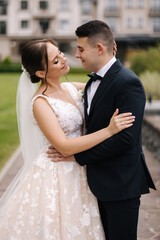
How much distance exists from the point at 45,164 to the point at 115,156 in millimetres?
633

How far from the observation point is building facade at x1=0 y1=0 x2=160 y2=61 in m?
56.3

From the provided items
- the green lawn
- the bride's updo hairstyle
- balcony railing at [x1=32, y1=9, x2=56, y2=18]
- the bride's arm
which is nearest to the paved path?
the green lawn

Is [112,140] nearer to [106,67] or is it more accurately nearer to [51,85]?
[106,67]

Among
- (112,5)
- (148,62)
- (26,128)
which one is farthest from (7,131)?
(112,5)

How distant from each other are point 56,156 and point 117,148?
595 mm

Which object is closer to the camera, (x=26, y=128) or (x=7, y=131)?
(x=26, y=128)

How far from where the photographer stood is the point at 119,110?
2.41 meters

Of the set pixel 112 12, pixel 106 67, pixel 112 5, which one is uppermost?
pixel 106 67

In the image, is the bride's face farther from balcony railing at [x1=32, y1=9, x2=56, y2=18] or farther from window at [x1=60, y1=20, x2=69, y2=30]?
balcony railing at [x1=32, y1=9, x2=56, y2=18]

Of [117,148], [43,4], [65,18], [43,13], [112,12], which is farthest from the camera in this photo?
[43,4]

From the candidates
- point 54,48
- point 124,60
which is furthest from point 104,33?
point 124,60

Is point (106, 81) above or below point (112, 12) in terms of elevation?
above

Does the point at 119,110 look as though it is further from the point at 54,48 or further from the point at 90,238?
the point at 90,238

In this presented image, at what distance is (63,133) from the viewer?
2619mm
